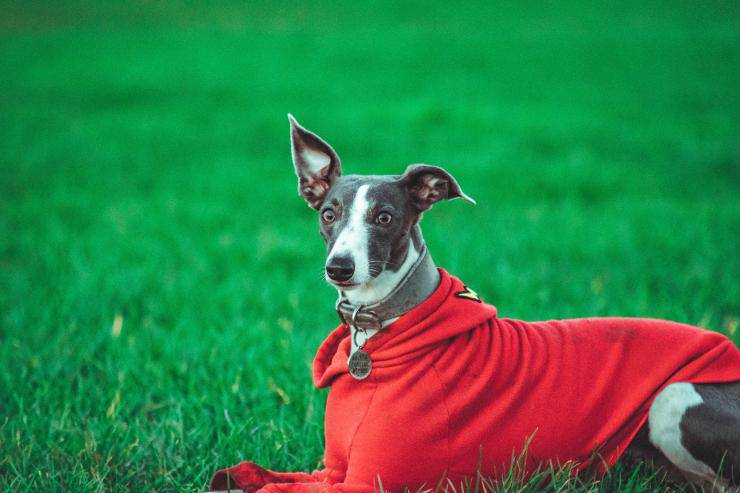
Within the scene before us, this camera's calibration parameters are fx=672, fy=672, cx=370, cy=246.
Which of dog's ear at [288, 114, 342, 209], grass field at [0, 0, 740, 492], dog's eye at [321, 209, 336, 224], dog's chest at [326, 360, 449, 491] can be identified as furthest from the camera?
grass field at [0, 0, 740, 492]

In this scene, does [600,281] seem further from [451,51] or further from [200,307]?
[451,51]

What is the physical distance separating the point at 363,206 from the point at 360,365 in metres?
0.61

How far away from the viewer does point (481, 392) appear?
249cm

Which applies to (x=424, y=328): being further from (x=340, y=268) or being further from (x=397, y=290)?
(x=340, y=268)

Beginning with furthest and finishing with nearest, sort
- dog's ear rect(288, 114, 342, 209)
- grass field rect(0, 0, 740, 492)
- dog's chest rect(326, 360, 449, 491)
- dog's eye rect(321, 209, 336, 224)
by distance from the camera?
grass field rect(0, 0, 740, 492), dog's ear rect(288, 114, 342, 209), dog's eye rect(321, 209, 336, 224), dog's chest rect(326, 360, 449, 491)

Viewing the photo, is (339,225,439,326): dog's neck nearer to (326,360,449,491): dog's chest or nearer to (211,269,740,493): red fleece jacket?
(211,269,740,493): red fleece jacket

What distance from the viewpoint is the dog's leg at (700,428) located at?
247 cm

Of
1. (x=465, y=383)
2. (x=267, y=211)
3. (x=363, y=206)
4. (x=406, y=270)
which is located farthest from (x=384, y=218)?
(x=267, y=211)

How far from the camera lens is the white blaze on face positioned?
2.45 metres

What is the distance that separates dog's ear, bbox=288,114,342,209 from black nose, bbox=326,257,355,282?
593 millimetres

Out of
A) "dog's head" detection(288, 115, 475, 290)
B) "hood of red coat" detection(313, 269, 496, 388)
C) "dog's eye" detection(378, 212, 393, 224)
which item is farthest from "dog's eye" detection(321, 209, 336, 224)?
"hood of red coat" detection(313, 269, 496, 388)

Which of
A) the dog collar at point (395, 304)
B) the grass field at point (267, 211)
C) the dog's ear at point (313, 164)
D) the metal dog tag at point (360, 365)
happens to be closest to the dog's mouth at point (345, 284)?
the dog collar at point (395, 304)

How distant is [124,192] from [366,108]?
17.7ft

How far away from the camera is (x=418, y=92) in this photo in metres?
13.9
